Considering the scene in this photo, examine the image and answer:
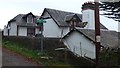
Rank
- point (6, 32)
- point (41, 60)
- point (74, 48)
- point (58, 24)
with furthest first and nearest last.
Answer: point (6, 32), point (58, 24), point (74, 48), point (41, 60)

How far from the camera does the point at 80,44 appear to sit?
31.2 metres

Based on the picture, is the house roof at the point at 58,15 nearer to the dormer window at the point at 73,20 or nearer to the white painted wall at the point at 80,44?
the dormer window at the point at 73,20

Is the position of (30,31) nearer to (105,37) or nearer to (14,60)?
(105,37)

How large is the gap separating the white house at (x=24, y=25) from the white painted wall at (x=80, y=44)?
Result: 19056 mm

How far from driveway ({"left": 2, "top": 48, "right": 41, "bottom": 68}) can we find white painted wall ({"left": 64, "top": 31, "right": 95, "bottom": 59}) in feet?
29.1

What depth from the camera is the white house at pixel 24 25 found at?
5109 cm

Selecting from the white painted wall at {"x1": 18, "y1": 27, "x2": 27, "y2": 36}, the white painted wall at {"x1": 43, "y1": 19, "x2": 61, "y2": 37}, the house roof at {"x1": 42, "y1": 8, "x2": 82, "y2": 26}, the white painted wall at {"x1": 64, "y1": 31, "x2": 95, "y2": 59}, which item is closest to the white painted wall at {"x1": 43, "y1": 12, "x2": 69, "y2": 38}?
the white painted wall at {"x1": 43, "y1": 19, "x2": 61, "y2": 37}

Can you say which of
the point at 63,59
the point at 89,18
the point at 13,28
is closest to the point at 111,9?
the point at 63,59

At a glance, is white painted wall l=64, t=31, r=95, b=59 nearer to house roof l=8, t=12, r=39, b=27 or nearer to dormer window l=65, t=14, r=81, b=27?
dormer window l=65, t=14, r=81, b=27

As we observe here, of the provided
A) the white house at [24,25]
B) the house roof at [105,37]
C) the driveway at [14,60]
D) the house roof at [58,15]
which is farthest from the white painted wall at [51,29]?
the driveway at [14,60]

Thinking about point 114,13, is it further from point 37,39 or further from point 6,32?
point 6,32

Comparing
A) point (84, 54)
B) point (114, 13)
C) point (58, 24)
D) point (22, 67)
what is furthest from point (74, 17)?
point (22, 67)

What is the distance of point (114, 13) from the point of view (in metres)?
24.2

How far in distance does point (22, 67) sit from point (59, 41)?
13550mm
